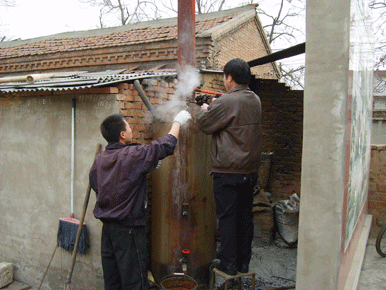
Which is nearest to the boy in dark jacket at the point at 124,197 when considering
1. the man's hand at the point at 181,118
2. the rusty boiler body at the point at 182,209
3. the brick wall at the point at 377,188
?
the man's hand at the point at 181,118

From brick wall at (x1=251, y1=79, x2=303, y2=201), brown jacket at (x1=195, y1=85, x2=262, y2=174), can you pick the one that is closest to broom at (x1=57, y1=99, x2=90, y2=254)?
brown jacket at (x1=195, y1=85, x2=262, y2=174)

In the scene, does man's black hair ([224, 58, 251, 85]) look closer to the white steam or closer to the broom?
the white steam

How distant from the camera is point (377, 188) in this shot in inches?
260

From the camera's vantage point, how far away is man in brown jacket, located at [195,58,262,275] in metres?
3.31

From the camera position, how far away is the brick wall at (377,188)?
6.54 m

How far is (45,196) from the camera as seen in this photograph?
4.77m

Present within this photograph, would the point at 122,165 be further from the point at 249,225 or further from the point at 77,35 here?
the point at 77,35

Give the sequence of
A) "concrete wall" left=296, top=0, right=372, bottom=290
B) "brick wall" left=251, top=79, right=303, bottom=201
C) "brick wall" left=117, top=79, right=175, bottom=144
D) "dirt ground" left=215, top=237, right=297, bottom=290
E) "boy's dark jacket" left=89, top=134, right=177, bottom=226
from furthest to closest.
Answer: "brick wall" left=251, top=79, right=303, bottom=201 < "dirt ground" left=215, top=237, right=297, bottom=290 < "brick wall" left=117, top=79, right=175, bottom=144 < "boy's dark jacket" left=89, top=134, right=177, bottom=226 < "concrete wall" left=296, top=0, right=372, bottom=290

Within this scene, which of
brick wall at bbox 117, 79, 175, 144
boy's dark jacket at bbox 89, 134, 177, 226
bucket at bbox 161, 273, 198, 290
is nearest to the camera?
boy's dark jacket at bbox 89, 134, 177, 226

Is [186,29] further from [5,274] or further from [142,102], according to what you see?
[5,274]

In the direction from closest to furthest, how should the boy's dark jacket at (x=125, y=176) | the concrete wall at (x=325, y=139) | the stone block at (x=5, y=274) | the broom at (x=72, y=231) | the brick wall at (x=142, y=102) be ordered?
the concrete wall at (x=325, y=139) → the boy's dark jacket at (x=125, y=176) → the brick wall at (x=142, y=102) → the broom at (x=72, y=231) → the stone block at (x=5, y=274)

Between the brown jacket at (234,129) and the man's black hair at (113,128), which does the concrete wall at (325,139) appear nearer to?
the brown jacket at (234,129)

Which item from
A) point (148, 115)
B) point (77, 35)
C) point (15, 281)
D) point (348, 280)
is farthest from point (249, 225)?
point (77, 35)

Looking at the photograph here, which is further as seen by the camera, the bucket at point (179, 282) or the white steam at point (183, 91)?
the white steam at point (183, 91)
